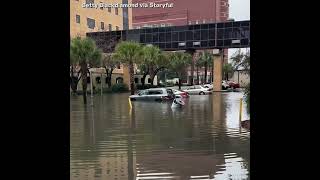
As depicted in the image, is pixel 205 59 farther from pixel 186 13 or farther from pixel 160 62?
pixel 186 13

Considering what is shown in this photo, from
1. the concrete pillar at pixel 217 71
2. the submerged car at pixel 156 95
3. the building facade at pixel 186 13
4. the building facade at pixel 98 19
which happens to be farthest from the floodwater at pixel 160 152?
the building facade at pixel 186 13

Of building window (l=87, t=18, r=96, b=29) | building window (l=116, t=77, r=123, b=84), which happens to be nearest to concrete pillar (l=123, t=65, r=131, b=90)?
building window (l=116, t=77, r=123, b=84)

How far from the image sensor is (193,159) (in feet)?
28.5

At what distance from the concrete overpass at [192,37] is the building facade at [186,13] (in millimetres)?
45584

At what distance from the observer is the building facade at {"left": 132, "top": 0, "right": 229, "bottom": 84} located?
104125 mm

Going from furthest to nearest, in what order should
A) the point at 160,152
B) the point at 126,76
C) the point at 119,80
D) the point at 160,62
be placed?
the point at 119,80 < the point at 126,76 < the point at 160,62 < the point at 160,152

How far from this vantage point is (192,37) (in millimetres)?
53969

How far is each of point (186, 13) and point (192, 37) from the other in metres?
54.7

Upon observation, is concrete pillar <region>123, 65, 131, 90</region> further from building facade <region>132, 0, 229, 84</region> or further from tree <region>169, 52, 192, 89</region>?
building facade <region>132, 0, 229, 84</region>

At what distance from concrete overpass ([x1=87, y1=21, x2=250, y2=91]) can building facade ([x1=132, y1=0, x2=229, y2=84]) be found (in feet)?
150

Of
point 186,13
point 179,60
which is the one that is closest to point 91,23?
point 179,60
